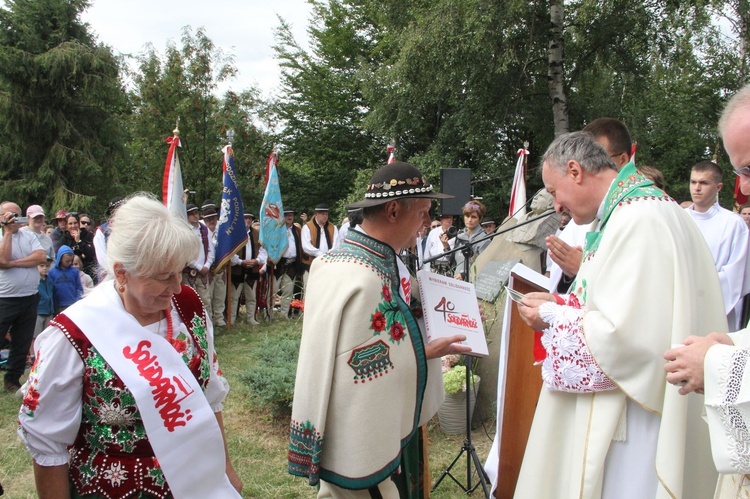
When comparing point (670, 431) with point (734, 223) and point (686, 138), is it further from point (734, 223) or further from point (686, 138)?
point (686, 138)

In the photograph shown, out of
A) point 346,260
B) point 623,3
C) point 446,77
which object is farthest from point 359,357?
point 623,3

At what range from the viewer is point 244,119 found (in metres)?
18.6

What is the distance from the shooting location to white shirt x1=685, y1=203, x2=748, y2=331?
4.45 m

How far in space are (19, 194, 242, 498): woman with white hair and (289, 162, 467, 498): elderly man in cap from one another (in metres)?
0.44

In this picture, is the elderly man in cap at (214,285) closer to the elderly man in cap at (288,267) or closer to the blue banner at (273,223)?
the blue banner at (273,223)

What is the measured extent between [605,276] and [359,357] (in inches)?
39.8

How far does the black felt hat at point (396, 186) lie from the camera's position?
2.42 meters

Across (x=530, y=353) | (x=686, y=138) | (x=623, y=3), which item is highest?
(x=623, y=3)

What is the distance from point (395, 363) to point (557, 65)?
548 inches

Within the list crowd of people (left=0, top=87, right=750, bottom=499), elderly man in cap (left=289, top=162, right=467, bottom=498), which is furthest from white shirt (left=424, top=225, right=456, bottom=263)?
elderly man in cap (left=289, top=162, right=467, bottom=498)

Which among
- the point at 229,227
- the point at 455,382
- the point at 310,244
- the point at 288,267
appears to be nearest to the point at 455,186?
the point at 455,382

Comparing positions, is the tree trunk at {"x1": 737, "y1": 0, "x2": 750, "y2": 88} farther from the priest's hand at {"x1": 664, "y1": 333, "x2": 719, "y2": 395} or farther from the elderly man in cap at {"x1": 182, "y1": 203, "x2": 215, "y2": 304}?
the priest's hand at {"x1": 664, "y1": 333, "x2": 719, "y2": 395}

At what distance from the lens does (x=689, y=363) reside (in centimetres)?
168

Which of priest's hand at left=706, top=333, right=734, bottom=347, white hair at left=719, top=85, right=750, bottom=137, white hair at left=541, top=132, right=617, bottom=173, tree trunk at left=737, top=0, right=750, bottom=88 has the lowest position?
priest's hand at left=706, top=333, right=734, bottom=347
